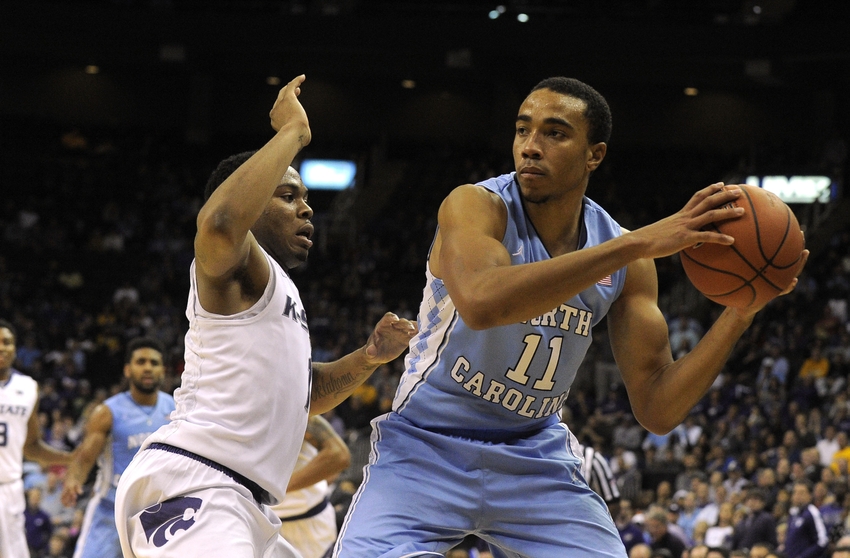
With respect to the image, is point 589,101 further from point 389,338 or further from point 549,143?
point 389,338

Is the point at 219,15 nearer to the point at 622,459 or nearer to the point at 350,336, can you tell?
the point at 350,336

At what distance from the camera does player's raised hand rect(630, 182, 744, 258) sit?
3111mm

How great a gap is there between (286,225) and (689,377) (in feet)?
5.13

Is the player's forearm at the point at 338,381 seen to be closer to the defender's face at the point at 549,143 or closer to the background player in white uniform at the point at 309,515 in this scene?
the defender's face at the point at 549,143

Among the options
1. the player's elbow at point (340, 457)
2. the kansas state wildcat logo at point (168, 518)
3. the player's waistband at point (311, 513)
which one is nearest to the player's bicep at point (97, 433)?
the player's waistband at point (311, 513)

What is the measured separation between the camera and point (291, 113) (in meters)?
3.87

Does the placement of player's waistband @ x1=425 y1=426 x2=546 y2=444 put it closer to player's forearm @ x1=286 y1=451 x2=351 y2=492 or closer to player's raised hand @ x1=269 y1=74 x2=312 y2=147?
player's raised hand @ x1=269 y1=74 x2=312 y2=147

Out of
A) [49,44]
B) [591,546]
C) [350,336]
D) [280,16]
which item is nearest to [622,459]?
[350,336]

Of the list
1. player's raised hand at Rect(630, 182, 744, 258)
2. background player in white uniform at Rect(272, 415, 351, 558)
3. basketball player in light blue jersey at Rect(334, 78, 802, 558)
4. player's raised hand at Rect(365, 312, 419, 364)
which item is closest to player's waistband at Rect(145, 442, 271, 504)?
basketball player in light blue jersey at Rect(334, 78, 802, 558)

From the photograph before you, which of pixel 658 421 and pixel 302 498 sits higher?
pixel 658 421

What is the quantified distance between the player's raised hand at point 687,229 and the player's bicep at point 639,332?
31.6 inches

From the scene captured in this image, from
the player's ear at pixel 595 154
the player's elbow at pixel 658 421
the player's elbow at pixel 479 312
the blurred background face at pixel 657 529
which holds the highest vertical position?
the player's ear at pixel 595 154

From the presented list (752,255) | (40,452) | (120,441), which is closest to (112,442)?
(120,441)

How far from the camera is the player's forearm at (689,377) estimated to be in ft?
12.3
